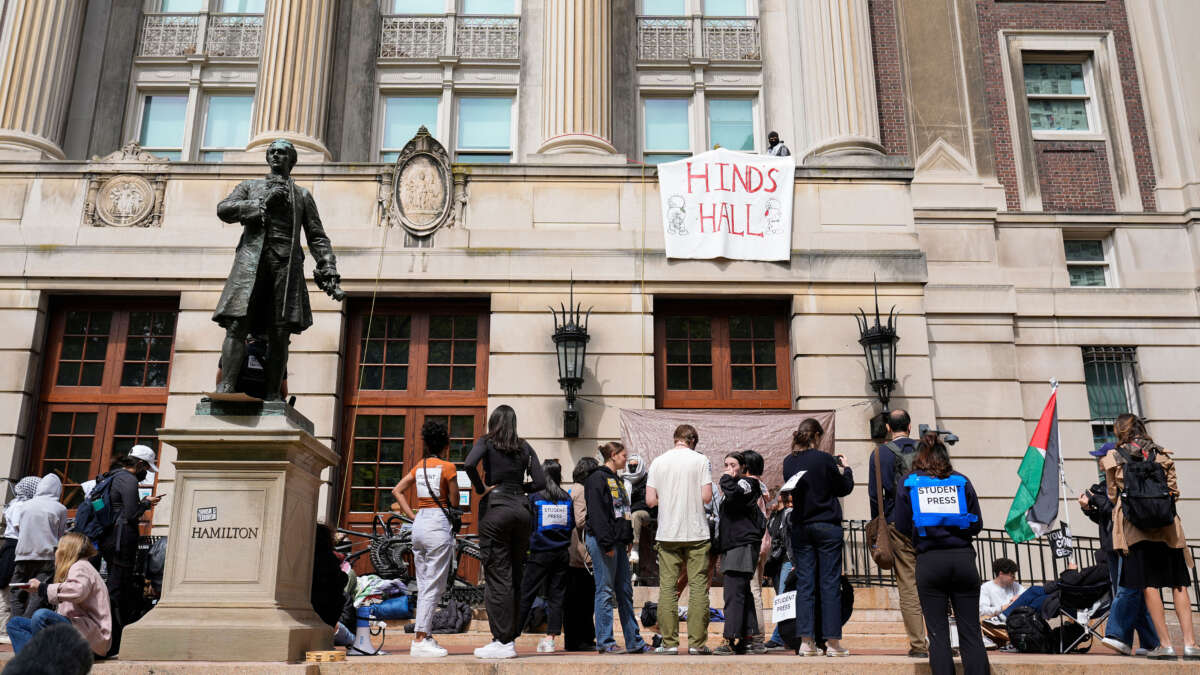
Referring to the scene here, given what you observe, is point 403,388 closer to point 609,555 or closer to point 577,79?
point 577,79

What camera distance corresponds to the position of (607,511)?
9.14 meters

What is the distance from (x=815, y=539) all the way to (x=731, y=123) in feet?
44.0

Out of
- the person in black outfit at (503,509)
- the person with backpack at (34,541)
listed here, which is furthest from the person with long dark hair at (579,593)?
the person with backpack at (34,541)

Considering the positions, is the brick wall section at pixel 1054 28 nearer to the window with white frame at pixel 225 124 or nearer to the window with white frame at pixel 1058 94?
the window with white frame at pixel 1058 94

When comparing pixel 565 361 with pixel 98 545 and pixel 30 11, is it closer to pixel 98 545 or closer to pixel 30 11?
pixel 98 545

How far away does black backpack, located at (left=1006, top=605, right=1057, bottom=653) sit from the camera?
1001 cm

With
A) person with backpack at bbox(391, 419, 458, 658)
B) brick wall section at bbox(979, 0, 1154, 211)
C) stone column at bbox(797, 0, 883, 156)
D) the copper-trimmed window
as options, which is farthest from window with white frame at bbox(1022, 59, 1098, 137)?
person with backpack at bbox(391, 419, 458, 658)

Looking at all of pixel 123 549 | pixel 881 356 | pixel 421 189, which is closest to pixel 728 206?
pixel 881 356

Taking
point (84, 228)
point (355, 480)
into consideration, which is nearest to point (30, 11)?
point (84, 228)

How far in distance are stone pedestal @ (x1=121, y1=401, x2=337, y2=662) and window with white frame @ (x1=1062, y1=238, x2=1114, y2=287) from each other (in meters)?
17.0

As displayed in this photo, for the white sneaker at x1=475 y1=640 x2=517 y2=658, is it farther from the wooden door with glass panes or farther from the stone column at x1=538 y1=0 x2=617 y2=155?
the stone column at x1=538 y1=0 x2=617 y2=155

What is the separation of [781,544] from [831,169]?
29.0 ft

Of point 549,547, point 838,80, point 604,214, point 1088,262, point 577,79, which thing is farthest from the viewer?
point 1088,262

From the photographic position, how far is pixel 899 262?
16188 mm
